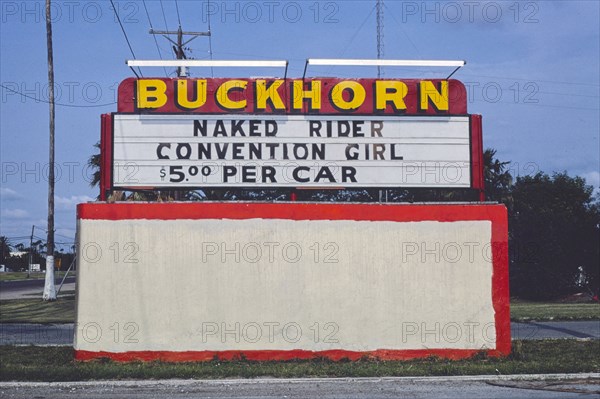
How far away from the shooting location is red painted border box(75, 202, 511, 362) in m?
13.3

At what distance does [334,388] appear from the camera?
10.8m

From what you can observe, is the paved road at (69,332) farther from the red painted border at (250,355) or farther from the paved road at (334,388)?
the paved road at (334,388)

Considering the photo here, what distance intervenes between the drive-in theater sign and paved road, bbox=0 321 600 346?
387cm

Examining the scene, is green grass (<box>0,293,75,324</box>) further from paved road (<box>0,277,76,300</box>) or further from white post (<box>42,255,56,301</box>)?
paved road (<box>0,277,76,300</box>)

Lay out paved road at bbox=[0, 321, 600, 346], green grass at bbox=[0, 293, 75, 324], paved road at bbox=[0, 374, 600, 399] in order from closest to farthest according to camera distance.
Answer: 1. paved road at bbox=[0, 374, 600, 399]
2. paved road at bbox=[0, 321, 600, 346]
3. green grass at bbox=[0, 293, 75, 324]

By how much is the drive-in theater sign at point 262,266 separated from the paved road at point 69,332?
3.87 metres

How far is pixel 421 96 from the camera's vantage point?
47.4 ft

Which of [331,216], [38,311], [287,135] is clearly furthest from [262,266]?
[38,311]

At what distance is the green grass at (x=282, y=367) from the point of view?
1173 cm

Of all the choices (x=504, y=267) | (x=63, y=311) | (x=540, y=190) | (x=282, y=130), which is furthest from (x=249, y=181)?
(x=540, y=190)

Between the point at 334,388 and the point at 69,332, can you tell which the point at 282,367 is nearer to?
the point at 334,388

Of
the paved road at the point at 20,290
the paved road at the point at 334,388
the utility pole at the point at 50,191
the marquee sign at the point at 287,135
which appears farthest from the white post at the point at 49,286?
the paved road at the point at 334,388

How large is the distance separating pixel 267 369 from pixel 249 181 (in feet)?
12.0

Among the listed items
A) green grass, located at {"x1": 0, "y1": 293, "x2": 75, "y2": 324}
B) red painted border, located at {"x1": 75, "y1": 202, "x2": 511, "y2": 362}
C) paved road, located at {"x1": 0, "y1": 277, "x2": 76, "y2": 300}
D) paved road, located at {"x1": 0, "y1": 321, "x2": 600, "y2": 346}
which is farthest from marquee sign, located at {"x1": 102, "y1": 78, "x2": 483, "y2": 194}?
paved road, located at {"x1": 0, "y1": 277, "x2": 76, "y2": 300}
